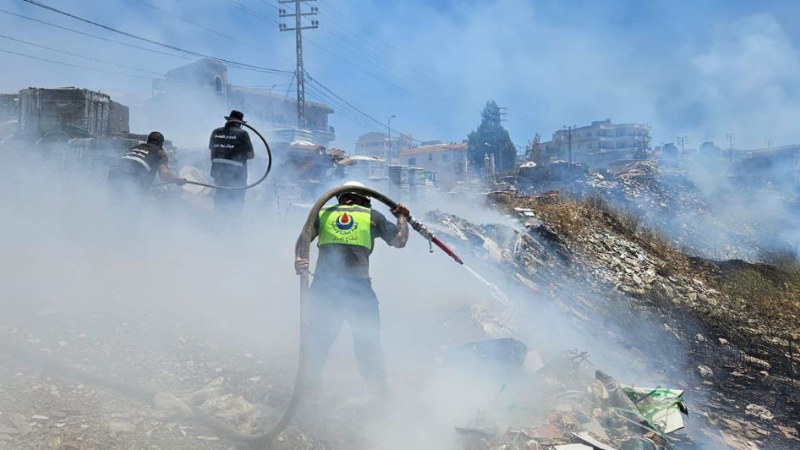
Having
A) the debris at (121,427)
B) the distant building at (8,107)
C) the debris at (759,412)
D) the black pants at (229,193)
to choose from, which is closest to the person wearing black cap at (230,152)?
the black pants at (229,193)

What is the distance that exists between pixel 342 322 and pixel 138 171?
3.37m

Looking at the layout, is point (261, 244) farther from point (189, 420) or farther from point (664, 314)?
point (664, 314)

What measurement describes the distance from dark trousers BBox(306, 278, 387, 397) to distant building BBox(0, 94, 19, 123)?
27.3 feet

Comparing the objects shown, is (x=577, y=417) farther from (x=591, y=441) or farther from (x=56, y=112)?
(x=56, y=112)

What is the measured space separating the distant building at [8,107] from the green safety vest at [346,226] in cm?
812

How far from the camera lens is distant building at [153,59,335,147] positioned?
102 ft

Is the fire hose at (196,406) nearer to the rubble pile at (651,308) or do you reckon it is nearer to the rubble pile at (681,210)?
the rubble pile at (651,308)

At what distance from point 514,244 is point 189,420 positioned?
7.55 metres

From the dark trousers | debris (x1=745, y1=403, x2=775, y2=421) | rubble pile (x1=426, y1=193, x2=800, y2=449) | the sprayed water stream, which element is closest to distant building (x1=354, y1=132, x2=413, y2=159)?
rubble pile (x1=426, y1=193, x2=800, y2=449)

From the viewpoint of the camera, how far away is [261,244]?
6559mm

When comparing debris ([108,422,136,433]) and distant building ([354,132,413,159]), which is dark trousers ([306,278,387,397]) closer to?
debris ([108,422,136,433])

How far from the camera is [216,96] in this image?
33.4 meters

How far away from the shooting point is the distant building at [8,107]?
8.23m

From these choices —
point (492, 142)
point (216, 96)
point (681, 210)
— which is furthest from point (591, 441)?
point (492, 142)
